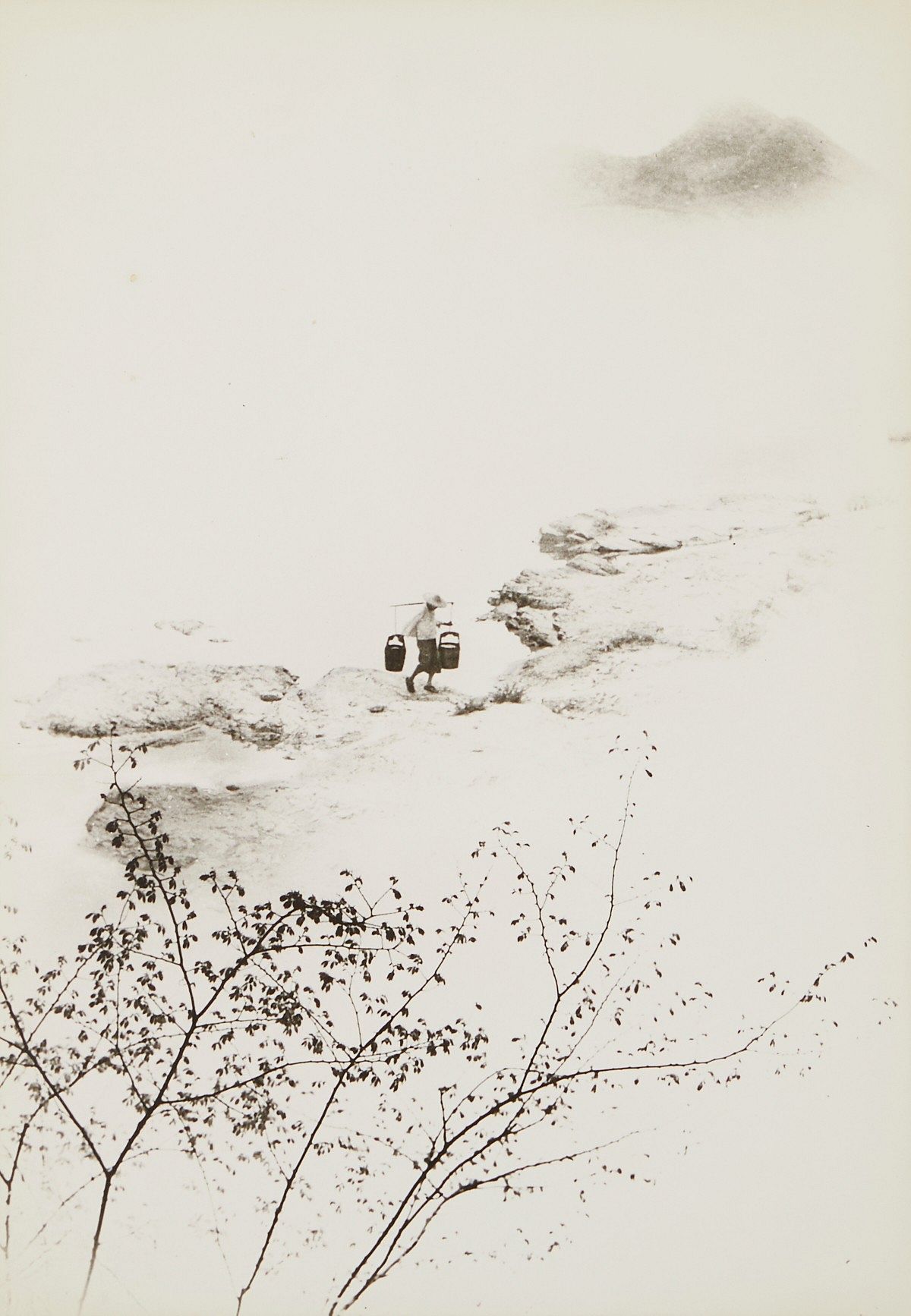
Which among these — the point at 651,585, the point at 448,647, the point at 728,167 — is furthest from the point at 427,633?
the point at 728,167

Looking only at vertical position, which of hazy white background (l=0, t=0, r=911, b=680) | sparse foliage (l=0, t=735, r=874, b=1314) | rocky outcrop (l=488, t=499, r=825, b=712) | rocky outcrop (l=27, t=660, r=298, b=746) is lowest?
sparse foliage (l=0, t=735, r=874, b=1314)

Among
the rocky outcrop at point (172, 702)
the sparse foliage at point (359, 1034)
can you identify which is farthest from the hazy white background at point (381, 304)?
the sparse foliage at point (359, 1034)

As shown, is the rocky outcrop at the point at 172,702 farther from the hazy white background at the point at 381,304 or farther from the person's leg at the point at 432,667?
the person's leg at the point at 432,667

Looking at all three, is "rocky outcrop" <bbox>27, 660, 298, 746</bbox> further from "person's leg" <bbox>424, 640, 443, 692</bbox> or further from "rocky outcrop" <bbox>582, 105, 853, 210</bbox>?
"rocky outcrop" <bbox>582, 105, 853, 210</bbox>

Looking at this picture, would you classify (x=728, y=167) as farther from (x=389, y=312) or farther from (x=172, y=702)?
(x=172, y=702)

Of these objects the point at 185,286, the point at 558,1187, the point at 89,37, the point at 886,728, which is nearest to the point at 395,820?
the point at 558,1187

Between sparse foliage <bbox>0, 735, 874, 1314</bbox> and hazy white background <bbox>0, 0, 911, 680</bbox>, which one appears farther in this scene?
hazy white background <bbox>0, 0, 911, 680</bbox>

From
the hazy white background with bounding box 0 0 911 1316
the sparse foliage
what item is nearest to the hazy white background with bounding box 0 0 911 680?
the hazy white background with bounding box 0 0 911 1316
